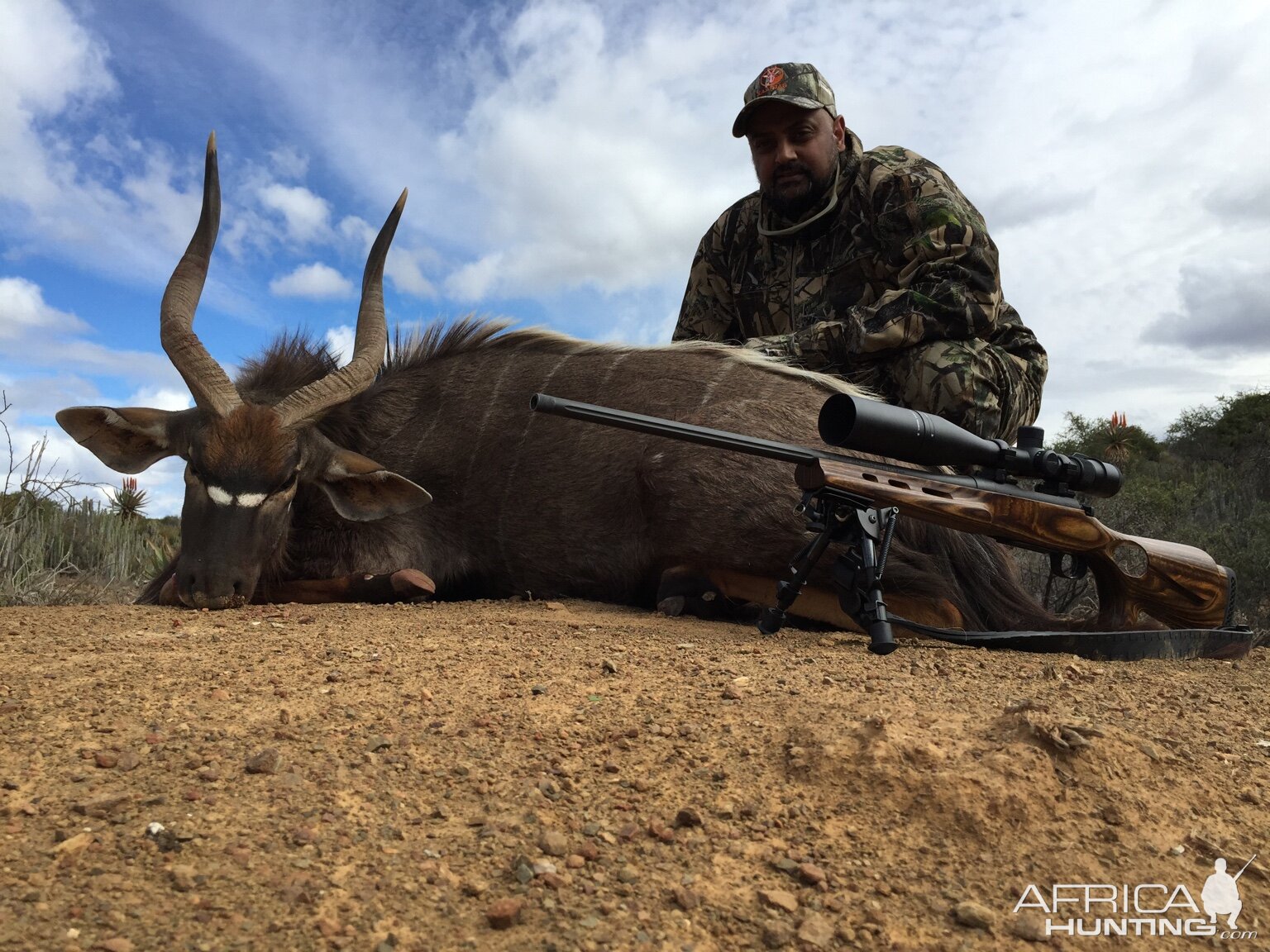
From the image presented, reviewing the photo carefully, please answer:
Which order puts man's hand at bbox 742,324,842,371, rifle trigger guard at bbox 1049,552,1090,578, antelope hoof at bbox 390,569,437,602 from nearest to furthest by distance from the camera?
rifle trigger guard at bbox 1049,552,1090,578, antelope hoof at bbox 390,569,437,602, man's hand at bbox 742,324,842,371

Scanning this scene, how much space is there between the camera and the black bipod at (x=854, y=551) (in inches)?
117

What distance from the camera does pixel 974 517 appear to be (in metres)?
3.31

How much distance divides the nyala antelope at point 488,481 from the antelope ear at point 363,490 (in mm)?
11

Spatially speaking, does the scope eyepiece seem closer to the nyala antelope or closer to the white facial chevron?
the nyala antelope

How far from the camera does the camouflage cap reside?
560 cm

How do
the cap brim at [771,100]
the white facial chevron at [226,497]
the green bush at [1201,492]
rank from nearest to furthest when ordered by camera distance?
A: the white facial chevron at [226,497] < the cap brim at [771,100] < the green bush at [1201,492]

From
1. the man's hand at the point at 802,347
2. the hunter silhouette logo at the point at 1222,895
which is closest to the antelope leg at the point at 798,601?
the man's hand at the point at 802,347

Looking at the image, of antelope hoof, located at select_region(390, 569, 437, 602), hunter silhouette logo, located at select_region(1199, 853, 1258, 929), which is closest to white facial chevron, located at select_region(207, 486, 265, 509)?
antelope hoof, located at select_region(390, 569, 437, 602)

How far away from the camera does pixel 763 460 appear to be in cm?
406

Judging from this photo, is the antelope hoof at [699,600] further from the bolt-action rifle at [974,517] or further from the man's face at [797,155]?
the man's face at [797,155]

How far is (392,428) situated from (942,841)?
4.27 meters

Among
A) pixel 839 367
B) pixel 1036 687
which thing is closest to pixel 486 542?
pixel 839 367

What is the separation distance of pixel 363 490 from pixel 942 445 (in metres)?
2.99

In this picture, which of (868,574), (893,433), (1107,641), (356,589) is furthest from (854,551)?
(356,589)
